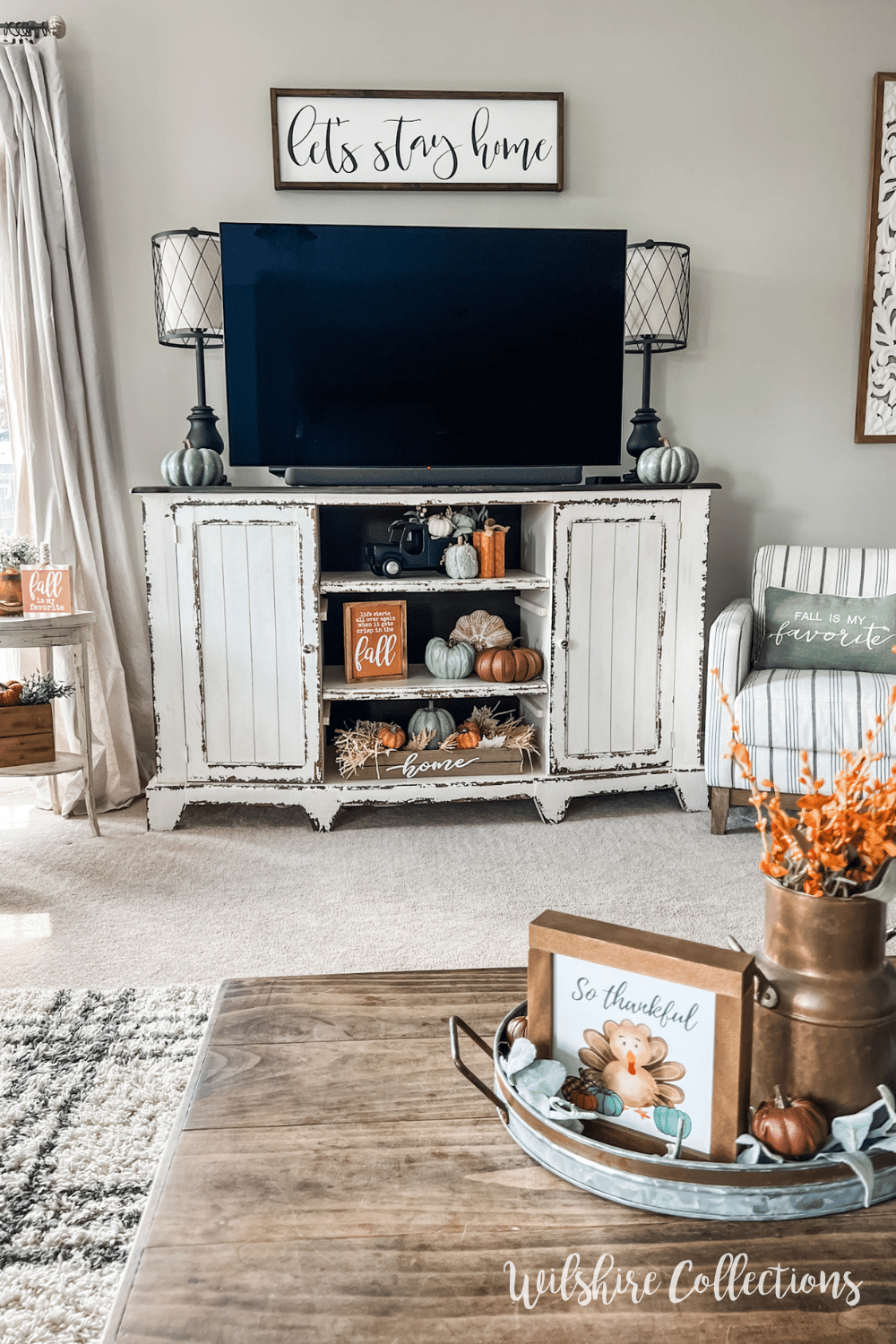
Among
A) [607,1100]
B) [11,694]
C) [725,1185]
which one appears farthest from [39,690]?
[725,1185]

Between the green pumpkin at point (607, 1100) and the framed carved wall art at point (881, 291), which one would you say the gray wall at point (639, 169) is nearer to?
the framed carved wall art at point (881, 291)

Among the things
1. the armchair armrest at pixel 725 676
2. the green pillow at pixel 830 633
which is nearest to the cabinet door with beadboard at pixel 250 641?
the armchair armrest at pixel 725 676

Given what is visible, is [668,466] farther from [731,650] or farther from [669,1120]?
[669,1120]

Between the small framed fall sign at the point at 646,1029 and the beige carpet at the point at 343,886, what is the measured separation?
1.21m

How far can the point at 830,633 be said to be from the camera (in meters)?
2.98

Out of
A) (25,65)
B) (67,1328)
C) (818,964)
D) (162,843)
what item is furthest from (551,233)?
(67,1328)

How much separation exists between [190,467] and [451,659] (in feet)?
3.18

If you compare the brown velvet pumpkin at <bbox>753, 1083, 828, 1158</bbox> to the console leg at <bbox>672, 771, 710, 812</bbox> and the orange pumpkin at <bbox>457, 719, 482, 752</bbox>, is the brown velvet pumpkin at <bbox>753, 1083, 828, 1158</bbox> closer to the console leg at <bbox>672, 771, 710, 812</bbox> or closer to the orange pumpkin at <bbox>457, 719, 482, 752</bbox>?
the orange pumpkin at <bbox>457, 719, 482, 752</bbox>

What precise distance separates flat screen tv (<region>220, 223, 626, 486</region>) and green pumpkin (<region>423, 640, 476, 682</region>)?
0.51m

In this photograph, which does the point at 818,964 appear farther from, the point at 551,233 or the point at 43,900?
the point at 551,233

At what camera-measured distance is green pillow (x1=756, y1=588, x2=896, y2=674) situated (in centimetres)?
294

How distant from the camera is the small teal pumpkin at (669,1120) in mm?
822

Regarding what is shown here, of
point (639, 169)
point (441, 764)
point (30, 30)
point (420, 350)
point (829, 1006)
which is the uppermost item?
point (30, 30)

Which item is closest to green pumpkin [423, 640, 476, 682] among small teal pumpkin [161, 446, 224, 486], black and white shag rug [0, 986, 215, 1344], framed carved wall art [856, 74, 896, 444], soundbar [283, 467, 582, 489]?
soundbar [283, 467, 582, 489]
